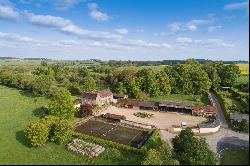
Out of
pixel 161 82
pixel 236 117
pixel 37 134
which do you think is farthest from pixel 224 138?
pixel 161 82

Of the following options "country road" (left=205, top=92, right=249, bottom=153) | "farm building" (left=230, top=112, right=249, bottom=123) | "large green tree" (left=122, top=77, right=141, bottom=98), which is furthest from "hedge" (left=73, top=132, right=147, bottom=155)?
"large green tree" (left=122, top=77, right=141, bottom=98)

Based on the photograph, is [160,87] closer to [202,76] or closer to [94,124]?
[202,76]

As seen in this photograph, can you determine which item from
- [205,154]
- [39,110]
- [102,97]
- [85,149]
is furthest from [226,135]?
[39,110]

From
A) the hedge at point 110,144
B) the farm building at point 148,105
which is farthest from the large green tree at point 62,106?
the farm building at point 148,105

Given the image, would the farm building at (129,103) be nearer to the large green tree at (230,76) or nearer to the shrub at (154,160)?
the shrub at (154,160)

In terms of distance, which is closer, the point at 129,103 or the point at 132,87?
the point at 129,103

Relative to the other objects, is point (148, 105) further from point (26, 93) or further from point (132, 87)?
point (26, 93)

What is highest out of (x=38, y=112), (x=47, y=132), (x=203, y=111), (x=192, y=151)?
(x=192, y=151)
